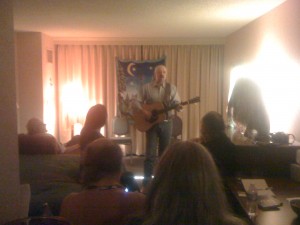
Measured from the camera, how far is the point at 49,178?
298cm

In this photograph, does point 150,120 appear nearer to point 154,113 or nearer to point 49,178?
point 154,113

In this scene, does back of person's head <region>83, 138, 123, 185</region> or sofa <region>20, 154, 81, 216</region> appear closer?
back of person's head <region>83, 138, 123, 185</region>

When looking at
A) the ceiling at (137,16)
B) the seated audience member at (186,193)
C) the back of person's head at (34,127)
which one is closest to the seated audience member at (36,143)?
the back of person's head at (34,127)

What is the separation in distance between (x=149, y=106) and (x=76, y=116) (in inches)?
95.7

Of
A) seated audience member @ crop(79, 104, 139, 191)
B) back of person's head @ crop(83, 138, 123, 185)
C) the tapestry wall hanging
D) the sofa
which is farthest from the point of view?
the tapestry wall hanging

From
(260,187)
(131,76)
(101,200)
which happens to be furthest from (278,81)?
(131,76)

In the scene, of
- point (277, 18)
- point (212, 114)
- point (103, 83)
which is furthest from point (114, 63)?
point (212, 114)

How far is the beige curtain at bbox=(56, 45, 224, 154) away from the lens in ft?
21.7

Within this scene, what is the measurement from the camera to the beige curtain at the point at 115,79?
6609 millimetres

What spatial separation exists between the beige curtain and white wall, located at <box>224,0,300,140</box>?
2.46 ft

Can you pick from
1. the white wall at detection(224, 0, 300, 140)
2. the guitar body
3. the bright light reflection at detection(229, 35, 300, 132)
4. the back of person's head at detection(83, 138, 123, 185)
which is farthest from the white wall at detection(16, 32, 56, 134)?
the back of person's head at detection(83, 138, 123, 185)

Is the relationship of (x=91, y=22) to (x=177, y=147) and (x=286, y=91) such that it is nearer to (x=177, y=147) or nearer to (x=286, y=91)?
(x=286, y=91)

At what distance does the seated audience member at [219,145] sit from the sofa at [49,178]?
1.08 metres

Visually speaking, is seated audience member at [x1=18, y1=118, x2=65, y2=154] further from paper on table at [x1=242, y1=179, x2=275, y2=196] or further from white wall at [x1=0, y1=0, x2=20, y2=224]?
white wall at [x1=0, y1=0, x2=20, y2=224]
